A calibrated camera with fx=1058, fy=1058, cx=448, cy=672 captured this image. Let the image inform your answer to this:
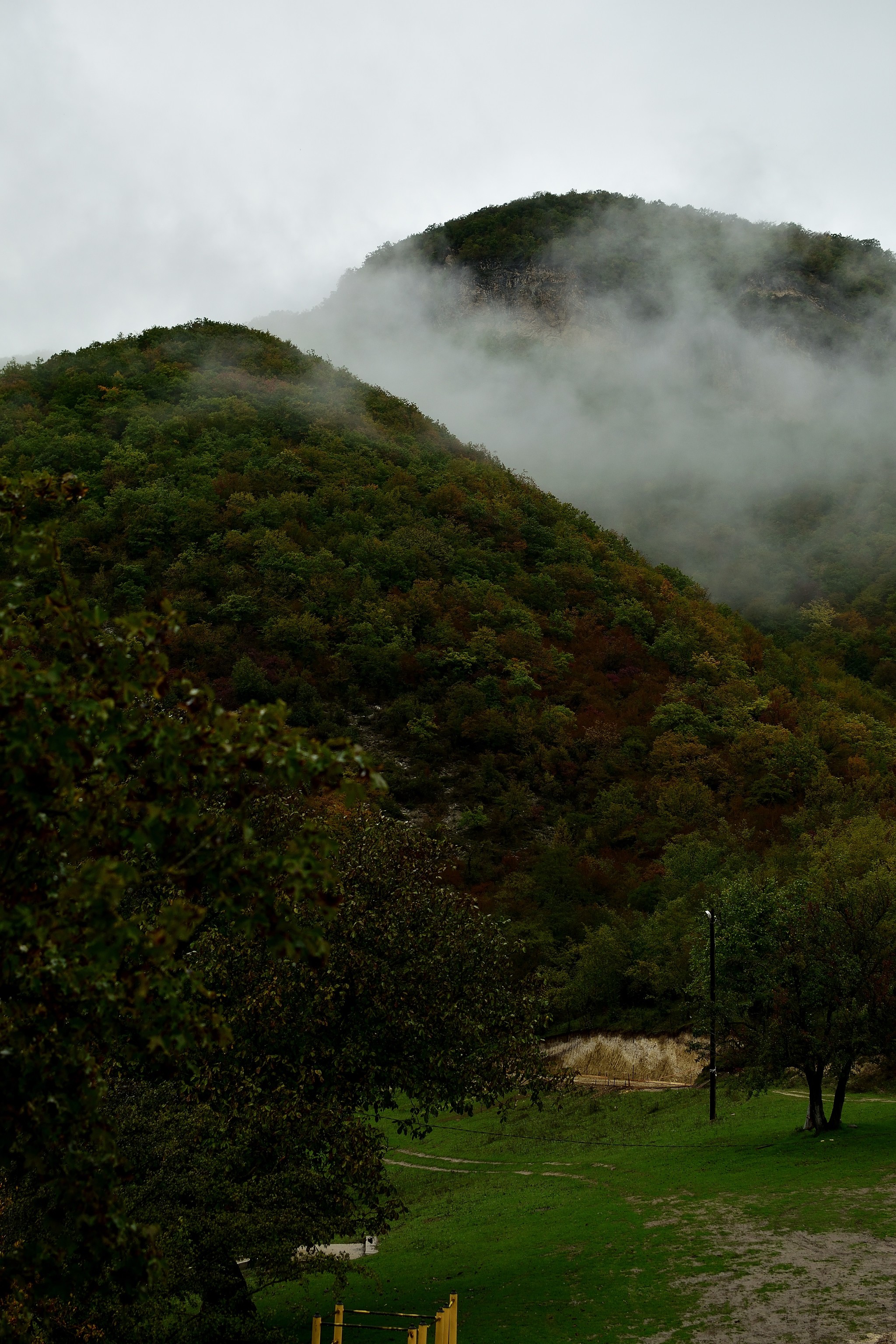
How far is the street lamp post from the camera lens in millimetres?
32719

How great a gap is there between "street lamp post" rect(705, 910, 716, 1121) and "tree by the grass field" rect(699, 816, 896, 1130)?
201mm

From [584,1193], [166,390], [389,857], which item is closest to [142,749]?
[389,857]

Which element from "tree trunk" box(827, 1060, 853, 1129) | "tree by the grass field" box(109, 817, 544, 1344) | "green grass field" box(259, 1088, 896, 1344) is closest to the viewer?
"tree by the grass field" box(109, 817, 544, 1344)

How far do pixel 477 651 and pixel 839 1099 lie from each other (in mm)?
50680

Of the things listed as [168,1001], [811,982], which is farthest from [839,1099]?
[168,1001]

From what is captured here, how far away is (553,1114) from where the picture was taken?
44.7m

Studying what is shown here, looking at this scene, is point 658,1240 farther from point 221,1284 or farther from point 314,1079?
point 221,1284

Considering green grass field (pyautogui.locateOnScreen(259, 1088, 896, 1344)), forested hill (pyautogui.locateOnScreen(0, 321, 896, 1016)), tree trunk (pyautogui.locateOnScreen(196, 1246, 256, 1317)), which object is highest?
forested hill (pyautogui.locateOnScreen(0, 321, 896, 1016))

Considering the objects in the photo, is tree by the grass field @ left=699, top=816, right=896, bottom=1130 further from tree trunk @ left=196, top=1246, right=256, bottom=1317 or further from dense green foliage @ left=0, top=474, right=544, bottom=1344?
tree trunk @ left=196, top=1246, right=256, bottom=1317

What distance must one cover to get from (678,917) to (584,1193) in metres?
25.5

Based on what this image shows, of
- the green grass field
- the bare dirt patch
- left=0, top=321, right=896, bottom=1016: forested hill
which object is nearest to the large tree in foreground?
the green grass field

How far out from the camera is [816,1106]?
101ft

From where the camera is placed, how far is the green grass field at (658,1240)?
16891 millimetres

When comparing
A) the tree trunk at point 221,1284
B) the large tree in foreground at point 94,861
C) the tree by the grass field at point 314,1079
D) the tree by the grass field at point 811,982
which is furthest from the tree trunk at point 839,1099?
the large tree in foreground at point 94,861
